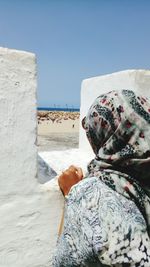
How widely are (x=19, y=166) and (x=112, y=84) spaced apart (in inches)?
58.5

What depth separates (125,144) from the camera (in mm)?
1886

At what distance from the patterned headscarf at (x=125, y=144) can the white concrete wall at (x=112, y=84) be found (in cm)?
193

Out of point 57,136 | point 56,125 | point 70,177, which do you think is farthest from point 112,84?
point 56,125

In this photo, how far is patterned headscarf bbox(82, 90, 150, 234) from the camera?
1848 millimetres

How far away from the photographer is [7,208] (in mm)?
3230

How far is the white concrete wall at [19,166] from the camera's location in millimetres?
3182

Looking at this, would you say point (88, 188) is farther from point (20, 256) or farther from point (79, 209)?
point (20, 256)

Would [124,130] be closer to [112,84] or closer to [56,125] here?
[112,84]

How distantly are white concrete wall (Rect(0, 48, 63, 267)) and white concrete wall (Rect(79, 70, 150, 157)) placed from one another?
3.35 feet

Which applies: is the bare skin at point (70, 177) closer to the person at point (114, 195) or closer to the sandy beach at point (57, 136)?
the person at point (114, 195)

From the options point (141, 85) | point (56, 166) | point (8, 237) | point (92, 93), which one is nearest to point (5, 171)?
point (8, 237)

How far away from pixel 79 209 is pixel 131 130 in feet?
1.36

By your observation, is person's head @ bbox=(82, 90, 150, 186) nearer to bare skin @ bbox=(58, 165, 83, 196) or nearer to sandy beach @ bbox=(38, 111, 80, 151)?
bare skin @ bbox=(58, 165, 83, 196)

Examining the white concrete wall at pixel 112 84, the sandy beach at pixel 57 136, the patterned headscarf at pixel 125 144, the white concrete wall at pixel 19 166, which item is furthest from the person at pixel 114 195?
the sandy beach at pixel 57 136
